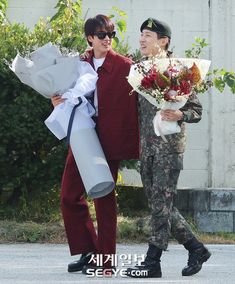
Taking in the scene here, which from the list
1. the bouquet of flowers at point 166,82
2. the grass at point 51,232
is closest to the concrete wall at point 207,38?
the grass at point 51,232

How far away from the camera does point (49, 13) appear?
1018cm

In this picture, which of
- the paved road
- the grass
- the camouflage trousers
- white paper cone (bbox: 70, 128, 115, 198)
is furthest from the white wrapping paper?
the grass

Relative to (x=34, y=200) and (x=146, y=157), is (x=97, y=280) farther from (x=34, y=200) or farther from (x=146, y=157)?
(x=34, y=200)

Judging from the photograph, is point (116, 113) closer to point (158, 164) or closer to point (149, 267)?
point (158, 164)

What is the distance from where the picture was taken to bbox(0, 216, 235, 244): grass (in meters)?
8.02

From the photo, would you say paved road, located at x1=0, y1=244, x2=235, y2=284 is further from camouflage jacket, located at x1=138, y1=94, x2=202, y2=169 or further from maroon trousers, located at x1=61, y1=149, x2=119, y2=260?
camouflage jacket, located at x1=138, y1=94, x2=202, y2=169

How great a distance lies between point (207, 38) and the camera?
10.2 meters

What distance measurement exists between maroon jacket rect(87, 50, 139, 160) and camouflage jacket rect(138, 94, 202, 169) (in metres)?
0.09

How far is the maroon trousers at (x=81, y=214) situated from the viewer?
600cm

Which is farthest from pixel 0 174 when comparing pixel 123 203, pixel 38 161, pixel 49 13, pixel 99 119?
pixel 99 119

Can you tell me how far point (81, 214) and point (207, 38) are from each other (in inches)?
180

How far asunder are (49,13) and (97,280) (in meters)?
5.02

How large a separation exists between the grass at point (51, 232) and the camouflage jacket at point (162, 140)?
2.40 metres

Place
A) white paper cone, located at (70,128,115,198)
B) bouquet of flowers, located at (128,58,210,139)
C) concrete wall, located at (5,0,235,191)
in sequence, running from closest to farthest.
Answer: bouquet of flowers, located at (128,58,210,139) < white paper cone, located at (70,128,115,198) < concrete wall, located at (5,0,235,191)
